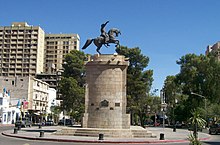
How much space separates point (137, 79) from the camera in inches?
2379

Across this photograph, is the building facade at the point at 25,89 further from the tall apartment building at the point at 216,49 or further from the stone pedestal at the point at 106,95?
the stone pedestal at the point at 106,95

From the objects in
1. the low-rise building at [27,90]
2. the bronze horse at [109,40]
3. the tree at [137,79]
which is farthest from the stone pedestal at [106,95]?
the low-rise building at [27,90]

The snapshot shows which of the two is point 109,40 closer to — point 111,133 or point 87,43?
point 87,43

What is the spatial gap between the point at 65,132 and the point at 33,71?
9670 centimetres

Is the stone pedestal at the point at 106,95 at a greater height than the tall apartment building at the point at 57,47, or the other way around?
the tall apartment building at the point at 57,47

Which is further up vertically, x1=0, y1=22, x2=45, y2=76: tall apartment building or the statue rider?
x1=0, y1=22, x2=45, y2=76: tall apartment building

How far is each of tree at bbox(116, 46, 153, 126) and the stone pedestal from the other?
91.0ft

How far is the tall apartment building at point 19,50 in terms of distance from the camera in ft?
402

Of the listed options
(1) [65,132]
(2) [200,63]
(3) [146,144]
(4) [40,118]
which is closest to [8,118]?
(4) [40,118]

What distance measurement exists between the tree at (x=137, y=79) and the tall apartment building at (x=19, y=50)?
6738cm

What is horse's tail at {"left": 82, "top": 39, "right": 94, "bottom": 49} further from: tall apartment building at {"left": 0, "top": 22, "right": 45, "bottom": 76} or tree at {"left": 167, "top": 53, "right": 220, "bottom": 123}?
tall apartment building at {"left": 0, "top": 22, "right": 45, "bottom": 76}

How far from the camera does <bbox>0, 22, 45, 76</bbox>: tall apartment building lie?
12256 cm

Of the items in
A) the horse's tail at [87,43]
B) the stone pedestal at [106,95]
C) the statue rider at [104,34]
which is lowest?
the stone pedestal at [106,95]

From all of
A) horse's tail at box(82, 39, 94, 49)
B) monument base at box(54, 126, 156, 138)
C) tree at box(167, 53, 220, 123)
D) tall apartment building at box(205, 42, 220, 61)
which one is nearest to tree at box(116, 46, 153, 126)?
tree at box(167, 53, 220, 123)
